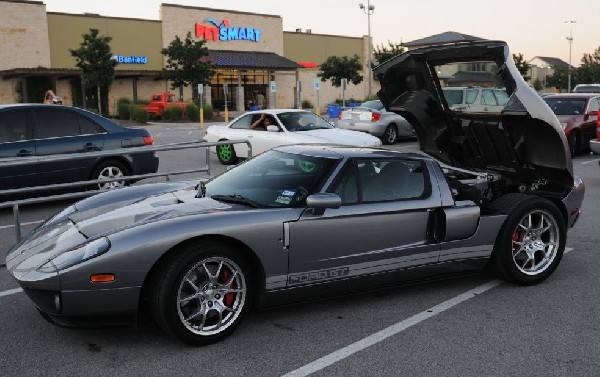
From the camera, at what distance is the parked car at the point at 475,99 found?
537 cm

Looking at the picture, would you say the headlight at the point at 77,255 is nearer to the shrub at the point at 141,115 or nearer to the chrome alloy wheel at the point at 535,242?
the chrome alloy wheel at the point at 535,242

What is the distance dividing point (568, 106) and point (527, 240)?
1205cm

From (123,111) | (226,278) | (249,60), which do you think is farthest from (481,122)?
(249,60)

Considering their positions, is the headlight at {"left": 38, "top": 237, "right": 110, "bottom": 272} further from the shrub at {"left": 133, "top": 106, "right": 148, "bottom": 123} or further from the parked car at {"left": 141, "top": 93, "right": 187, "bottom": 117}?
the parked car at {"left": 141, "top": 93, "right": 187, "bottom": 117}

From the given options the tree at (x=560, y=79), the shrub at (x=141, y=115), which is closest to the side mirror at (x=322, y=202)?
the shrub at (x=141, y=115)

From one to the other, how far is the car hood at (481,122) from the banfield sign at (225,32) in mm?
45692

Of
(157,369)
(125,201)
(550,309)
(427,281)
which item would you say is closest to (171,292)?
(157,369)

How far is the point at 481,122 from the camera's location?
5738mm

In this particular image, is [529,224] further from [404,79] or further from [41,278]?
[41,278]

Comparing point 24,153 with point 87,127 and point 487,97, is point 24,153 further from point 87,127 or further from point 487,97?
point 487,97

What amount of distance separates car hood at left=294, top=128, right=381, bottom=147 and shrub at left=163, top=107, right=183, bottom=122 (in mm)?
24021

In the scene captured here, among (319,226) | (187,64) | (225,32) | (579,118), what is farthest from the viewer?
(225,32)

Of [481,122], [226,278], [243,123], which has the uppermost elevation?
[481,122]

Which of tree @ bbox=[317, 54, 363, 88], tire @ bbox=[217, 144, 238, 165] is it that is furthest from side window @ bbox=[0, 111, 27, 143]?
tree @ bbox=[317, 54, 363, 88]
